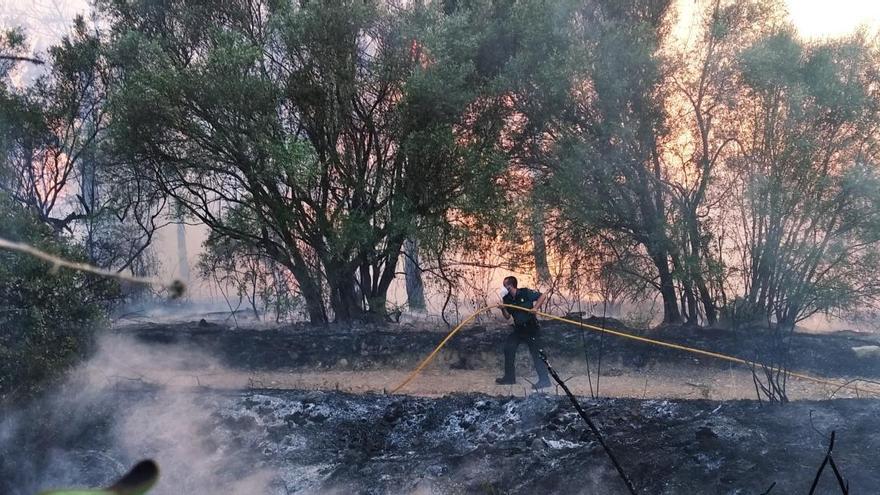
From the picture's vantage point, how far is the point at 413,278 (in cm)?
1529

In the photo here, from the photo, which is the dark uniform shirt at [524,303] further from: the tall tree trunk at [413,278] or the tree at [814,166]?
the tree at [814,166]

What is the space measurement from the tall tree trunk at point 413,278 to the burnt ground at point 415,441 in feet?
14.4

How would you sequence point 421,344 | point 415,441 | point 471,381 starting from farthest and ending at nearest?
point 421,344
point 471,381
point 415,441

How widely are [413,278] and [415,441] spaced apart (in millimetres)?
6768

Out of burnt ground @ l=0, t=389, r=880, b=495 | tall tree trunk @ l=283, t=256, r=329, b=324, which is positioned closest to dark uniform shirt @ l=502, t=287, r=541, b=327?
burnt ground @ l=0, t=389, r=880, b=495

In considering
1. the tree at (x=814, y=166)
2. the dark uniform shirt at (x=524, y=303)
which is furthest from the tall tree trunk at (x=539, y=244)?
the tree at (x=814, y=166)

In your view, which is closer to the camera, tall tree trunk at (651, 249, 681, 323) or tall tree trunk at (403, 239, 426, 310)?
tall tree trunk at (651, 249, 681, 323)

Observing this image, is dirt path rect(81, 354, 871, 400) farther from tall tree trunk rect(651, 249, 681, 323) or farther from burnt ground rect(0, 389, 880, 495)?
tall tree trunk rect(651, 249, 681, 323)

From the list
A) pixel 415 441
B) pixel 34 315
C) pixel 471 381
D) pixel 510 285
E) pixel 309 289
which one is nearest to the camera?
pixel 34 315

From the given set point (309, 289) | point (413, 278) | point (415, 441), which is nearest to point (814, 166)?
point (415, 441)

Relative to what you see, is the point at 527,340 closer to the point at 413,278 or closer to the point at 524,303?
the point at 524,303

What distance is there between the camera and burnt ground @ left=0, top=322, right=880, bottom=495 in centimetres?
717

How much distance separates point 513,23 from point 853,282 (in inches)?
281

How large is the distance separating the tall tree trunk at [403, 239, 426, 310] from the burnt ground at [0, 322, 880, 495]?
4.38 metres
